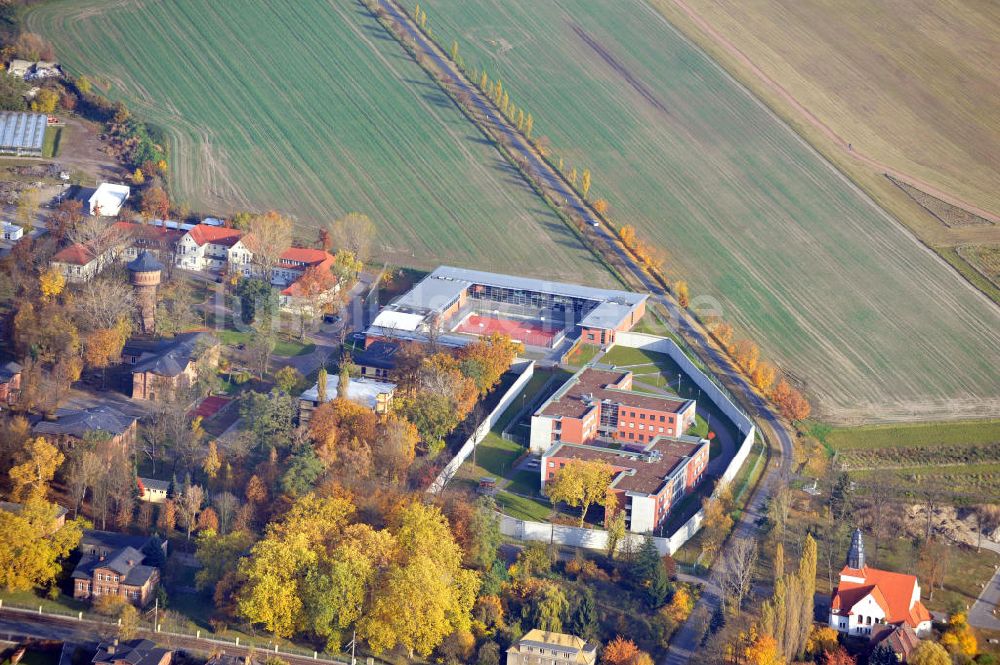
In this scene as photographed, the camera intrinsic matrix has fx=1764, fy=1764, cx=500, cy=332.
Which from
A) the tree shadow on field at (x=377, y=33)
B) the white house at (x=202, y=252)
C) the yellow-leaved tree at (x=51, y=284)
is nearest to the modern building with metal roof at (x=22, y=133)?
the white house at (x=202, y=252)

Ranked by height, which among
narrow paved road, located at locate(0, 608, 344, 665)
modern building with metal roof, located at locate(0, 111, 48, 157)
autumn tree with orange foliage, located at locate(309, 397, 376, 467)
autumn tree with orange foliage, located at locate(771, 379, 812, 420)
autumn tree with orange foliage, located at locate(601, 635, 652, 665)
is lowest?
narrow paved road, located at locate(0, 608, 344, 665)

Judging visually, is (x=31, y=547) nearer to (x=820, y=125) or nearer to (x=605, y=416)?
(x=605, y=416)

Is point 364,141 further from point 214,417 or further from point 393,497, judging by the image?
point 393,497

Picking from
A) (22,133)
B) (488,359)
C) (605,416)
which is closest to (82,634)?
(488,359)

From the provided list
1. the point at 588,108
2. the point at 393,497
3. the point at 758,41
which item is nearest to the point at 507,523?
the point at 393,497

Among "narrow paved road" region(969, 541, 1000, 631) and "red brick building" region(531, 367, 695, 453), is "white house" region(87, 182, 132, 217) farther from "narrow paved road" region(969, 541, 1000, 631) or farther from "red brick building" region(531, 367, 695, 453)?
"narrow paved road" region(969, 541, 1000, 631)

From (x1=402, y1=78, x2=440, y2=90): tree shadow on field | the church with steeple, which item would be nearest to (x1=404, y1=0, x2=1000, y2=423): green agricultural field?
(x1=402, y1=78, x2=440, y2=90): tree shadow on field
